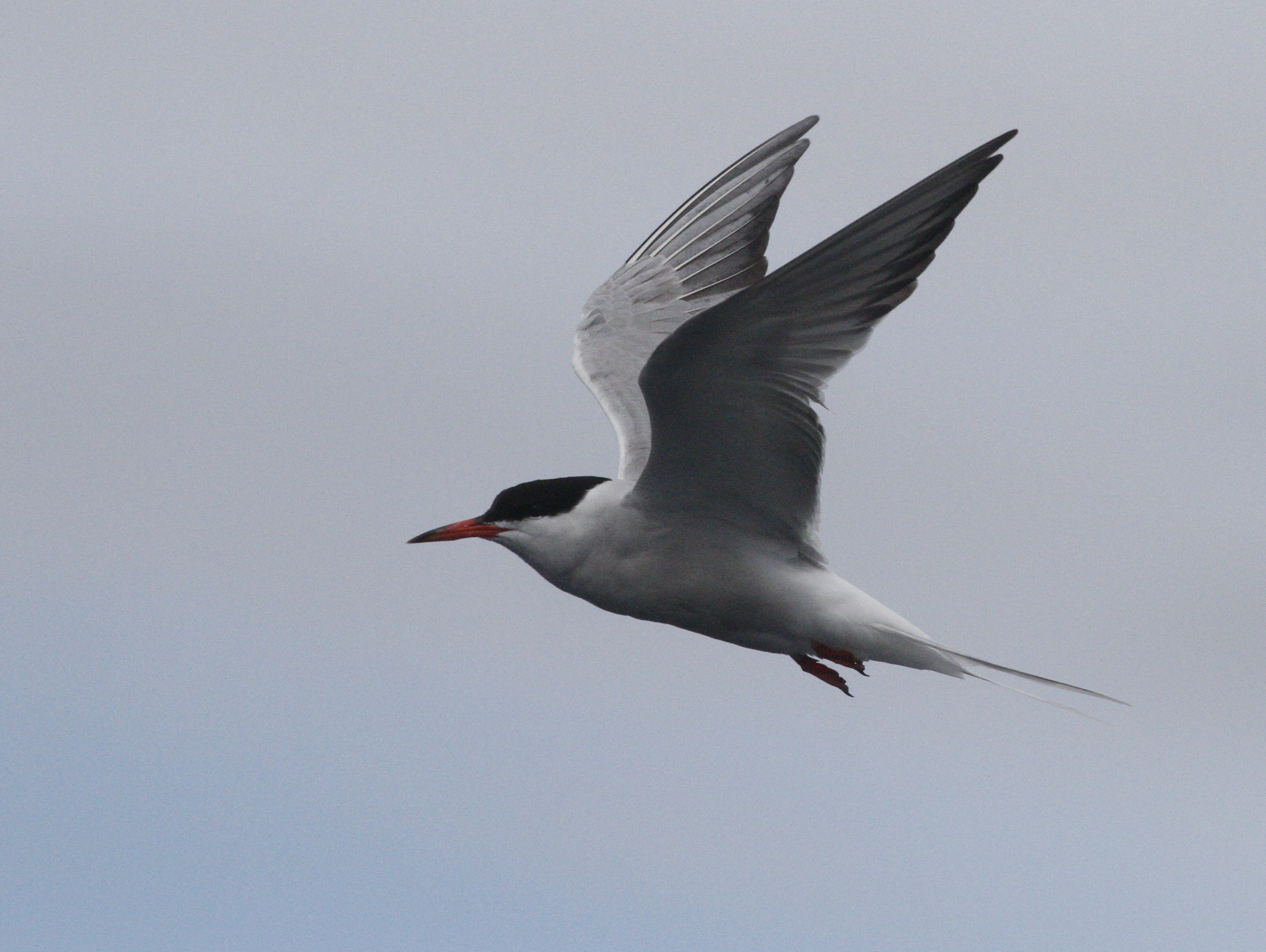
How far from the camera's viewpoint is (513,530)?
21.4 feet

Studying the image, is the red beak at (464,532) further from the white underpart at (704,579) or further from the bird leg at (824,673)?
the bird leg at (824,673)

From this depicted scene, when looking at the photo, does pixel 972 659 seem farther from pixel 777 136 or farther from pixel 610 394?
pixel 777 136

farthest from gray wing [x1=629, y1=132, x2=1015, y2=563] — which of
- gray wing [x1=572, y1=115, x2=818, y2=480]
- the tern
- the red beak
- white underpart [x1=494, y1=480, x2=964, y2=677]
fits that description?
gray wing [x1=572, y1=115, x2=818, y2=480]

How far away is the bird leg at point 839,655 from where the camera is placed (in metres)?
6.51

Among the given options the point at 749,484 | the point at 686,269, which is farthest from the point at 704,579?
the point at 686,269

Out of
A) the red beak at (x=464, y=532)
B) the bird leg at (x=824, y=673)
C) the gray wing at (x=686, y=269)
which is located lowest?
the bird leg at (x=824, y=673)

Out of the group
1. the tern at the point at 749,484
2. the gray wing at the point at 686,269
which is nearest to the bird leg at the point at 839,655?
the tern at the point at 749,484

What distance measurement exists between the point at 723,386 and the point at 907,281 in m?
0.85

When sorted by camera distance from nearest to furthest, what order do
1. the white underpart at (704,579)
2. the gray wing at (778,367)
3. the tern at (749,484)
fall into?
the gray wing at (778,367) → the tern at (749,484) → the white underpart at (704,579)

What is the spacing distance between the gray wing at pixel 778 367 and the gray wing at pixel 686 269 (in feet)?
5.53

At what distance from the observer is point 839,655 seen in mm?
6555

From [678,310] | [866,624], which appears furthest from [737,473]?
[678,310]

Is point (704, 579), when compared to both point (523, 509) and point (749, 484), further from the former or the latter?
point (523, 509)

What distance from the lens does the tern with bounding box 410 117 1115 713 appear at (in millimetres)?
5211
